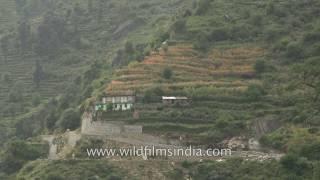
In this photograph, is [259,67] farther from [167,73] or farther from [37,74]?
[37,74]

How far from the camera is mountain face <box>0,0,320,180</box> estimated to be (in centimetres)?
5041

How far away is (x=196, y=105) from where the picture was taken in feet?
185

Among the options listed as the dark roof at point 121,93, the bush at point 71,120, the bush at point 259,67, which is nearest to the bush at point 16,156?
the bush at point 71,120

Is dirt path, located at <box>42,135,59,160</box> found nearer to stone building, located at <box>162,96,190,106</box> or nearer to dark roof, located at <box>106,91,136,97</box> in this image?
dark roof, located at <box>106,91,136,97</box>

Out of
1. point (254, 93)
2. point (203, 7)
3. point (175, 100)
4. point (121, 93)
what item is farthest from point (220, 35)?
point (121, 93)

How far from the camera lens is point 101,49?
9062 centimetres

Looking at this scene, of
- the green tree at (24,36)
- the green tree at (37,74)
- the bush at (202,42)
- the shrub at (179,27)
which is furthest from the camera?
the green tree at (24,36)

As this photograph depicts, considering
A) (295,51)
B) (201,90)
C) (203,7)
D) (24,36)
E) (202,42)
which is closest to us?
(201,90)

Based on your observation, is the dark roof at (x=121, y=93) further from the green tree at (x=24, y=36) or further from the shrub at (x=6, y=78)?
the green tree at (x=24, y=36)

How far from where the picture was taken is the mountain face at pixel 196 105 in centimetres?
5041

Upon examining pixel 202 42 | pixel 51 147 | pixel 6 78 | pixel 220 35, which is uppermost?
pixel 220 35

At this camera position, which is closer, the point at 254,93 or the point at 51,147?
the point at 254,93

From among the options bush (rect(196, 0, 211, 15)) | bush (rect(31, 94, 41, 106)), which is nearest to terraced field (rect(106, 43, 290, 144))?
bush (rect(196, 0, 211, 15))

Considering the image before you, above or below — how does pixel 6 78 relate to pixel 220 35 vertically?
below
